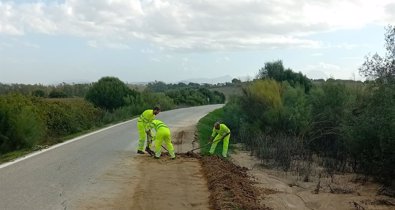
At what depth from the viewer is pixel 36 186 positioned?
1040 centimetres

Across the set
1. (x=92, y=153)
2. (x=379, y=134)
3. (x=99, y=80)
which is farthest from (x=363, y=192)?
(x=99, y=80)

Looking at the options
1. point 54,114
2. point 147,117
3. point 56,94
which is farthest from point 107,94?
point 147,117

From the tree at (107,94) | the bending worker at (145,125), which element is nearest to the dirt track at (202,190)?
the bending worker at (145,125)

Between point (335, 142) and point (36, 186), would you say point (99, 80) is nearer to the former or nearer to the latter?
point (335, 142)

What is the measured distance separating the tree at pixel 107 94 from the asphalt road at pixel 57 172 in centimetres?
2482

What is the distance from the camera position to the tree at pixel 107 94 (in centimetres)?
4384

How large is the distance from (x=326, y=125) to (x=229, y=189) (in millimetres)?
12782

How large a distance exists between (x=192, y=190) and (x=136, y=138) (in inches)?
407

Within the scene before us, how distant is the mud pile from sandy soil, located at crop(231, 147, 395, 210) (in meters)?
0.41

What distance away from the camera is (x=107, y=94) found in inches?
1777

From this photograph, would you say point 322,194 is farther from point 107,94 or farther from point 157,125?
point 107,94

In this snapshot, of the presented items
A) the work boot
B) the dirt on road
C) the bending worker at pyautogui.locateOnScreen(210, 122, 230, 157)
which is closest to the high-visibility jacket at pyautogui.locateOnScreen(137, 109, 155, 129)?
the work boot

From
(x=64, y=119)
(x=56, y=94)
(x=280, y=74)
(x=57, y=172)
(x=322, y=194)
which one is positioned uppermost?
(x=280, y=74)

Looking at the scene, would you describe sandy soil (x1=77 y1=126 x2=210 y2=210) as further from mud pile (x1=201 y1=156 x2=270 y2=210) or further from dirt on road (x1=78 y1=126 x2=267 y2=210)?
mud pile (x1=201 y1=156 x2=270 y2=210)
